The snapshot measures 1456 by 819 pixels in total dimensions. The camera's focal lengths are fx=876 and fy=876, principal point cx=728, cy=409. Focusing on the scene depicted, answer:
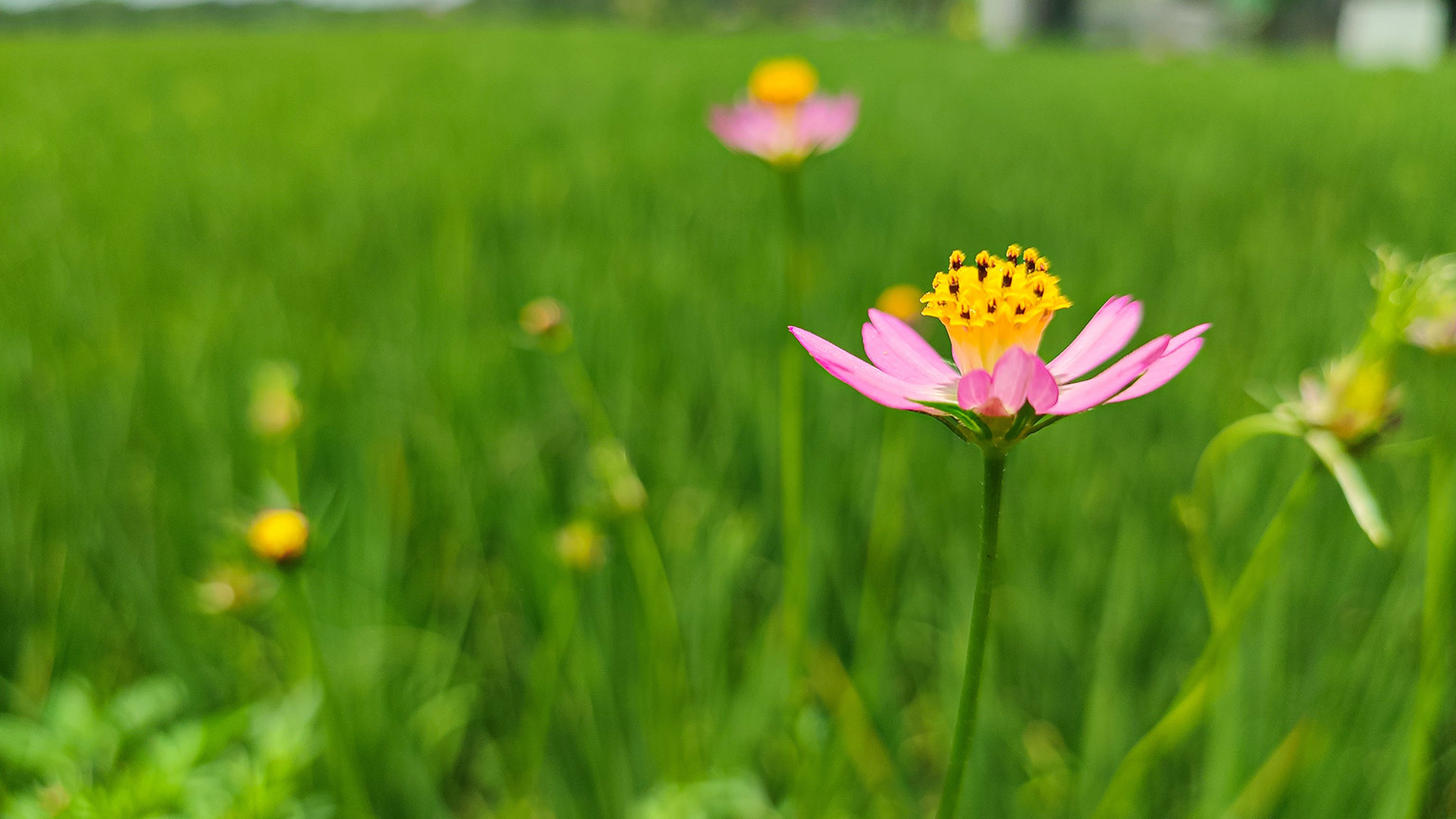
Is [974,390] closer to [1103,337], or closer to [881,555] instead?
[1103,337]

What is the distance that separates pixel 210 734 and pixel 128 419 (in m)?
0.57

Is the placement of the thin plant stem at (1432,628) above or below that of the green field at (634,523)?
above

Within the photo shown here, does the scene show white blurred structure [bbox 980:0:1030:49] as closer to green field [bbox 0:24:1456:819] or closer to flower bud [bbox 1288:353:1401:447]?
green field [bbox 0:24:1456:819]

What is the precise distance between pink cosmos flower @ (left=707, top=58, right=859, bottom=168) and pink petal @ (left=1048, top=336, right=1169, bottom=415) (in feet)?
1.24

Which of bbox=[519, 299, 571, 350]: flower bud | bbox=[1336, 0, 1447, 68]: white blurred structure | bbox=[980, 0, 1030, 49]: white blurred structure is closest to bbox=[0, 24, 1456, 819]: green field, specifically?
bbox=[519, 299, 571, 350]: flower bud

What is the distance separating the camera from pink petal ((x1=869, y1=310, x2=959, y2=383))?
9.2 inches

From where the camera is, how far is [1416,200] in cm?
146

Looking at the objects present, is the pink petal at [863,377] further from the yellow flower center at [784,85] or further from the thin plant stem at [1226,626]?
the yellow flower center at [784,85]

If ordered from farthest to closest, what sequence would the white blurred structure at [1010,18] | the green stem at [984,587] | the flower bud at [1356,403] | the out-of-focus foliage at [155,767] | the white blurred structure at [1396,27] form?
the white blurred structure at [1010,18] → the white blurred structure at [1396,27] → the out-of-focus foliage at [155,767] → the flower bud at [1356,403] → the green stem at [984,587]

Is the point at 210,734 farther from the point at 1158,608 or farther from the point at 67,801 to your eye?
the point at 1158,608

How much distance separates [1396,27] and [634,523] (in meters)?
11.0

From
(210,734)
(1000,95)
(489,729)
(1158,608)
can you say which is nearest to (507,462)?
(489,729)

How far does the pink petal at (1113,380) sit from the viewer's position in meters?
0.20

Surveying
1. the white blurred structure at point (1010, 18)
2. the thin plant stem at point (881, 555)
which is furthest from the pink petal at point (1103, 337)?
the white blurred structure at point (1010, 18)
